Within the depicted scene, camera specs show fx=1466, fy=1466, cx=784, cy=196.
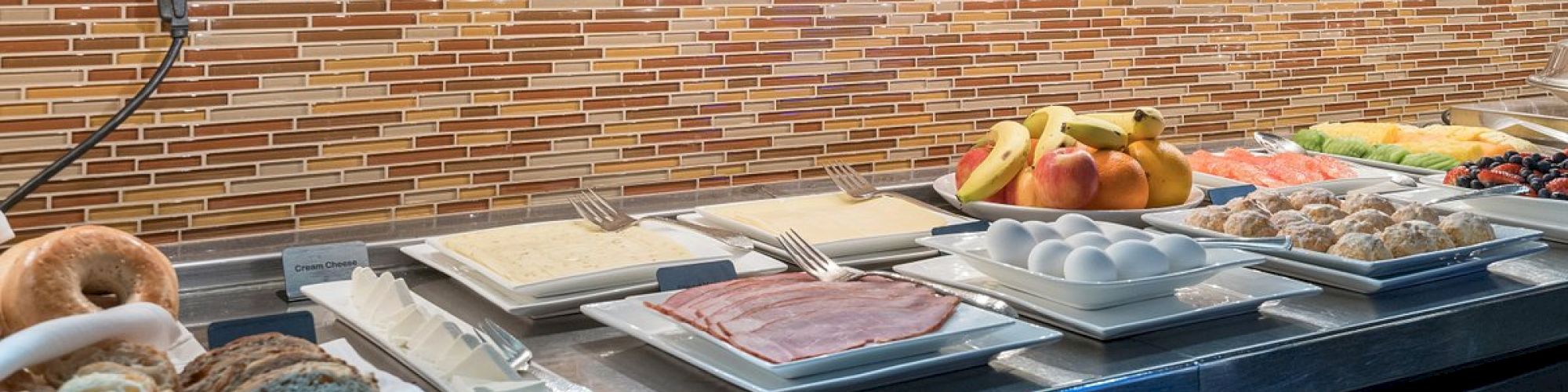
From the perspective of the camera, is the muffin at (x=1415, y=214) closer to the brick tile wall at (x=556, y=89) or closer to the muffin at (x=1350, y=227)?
the muffin at (x=1350, y=227)

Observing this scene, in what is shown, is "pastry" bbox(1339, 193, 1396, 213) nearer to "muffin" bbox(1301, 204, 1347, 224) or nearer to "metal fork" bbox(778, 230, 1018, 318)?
"muffin" bbox(1301, 204, 1347, 224)

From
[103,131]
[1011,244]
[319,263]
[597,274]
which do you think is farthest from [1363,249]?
[103,131]

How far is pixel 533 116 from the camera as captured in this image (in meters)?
2.59

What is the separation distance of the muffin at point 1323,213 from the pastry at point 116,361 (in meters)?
1.20

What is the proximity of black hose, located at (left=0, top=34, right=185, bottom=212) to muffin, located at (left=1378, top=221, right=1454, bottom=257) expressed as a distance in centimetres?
171

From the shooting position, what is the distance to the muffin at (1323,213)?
163 cm

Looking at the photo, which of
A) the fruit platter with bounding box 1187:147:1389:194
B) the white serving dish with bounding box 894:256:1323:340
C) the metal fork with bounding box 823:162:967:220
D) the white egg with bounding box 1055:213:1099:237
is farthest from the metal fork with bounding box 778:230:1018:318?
the fruit platter with bounding box 1187:147:1389:194

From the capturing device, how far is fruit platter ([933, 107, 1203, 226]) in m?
1.79

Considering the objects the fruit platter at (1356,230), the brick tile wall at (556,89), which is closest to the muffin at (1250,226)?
the fruit platter at (1356,230)

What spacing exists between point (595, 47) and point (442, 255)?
1.08m

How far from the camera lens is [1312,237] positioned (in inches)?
60.1

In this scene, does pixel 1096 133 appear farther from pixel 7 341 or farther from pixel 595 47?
pixel 7 341

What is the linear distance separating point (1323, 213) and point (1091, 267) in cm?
48

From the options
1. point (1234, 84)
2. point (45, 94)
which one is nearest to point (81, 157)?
point (45, 94)
